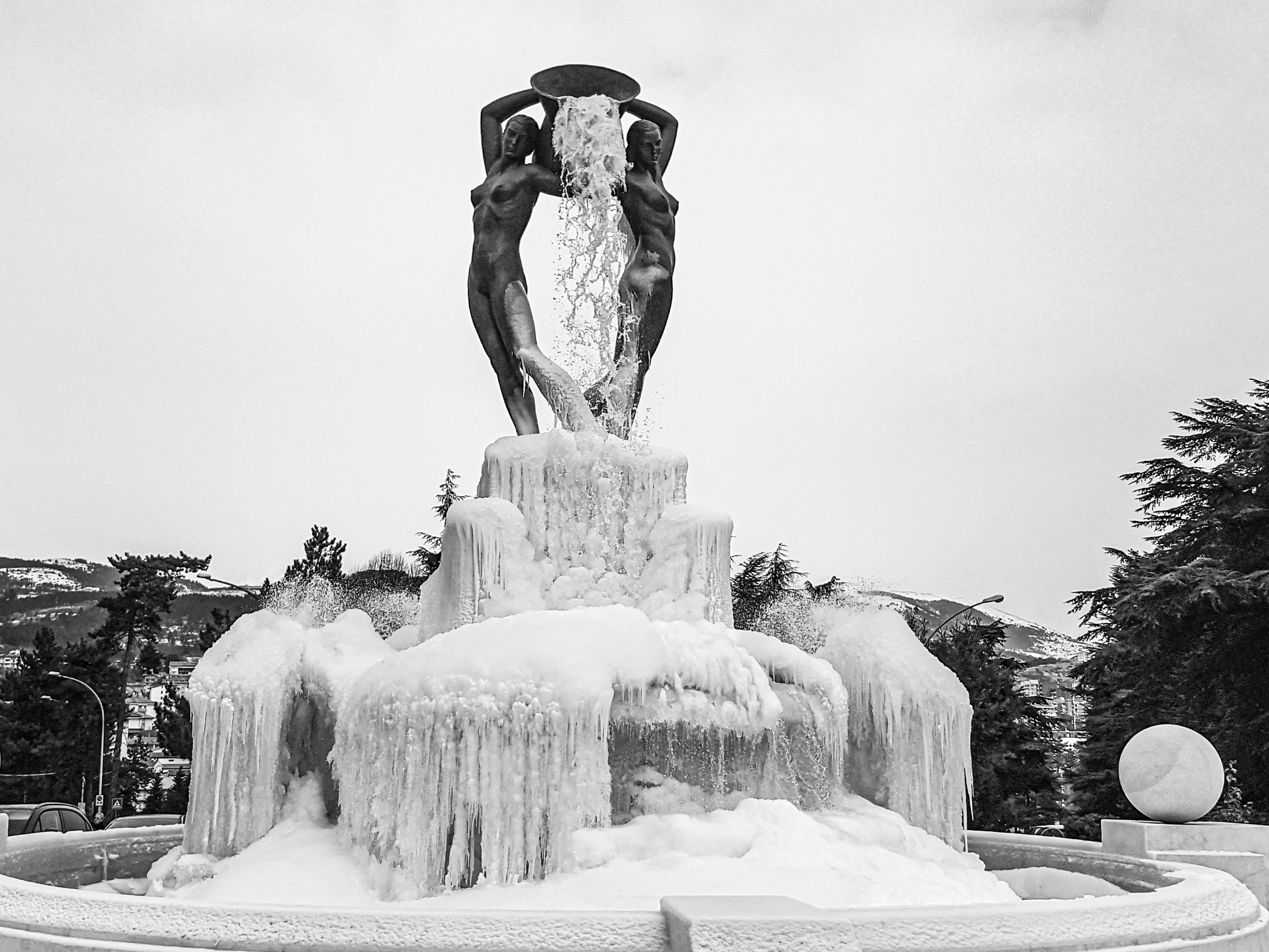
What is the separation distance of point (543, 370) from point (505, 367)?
711mm

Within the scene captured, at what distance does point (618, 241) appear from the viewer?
14.5 metres

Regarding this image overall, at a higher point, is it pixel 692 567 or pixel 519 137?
pixel 519 137

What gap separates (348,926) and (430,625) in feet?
20.8

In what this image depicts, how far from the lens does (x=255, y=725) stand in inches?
394

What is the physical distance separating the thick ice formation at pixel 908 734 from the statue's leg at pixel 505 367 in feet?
15.8

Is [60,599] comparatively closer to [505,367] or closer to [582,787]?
[505,367]

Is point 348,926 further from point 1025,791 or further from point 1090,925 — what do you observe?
point 1025,791

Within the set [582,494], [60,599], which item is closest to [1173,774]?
[582,494]

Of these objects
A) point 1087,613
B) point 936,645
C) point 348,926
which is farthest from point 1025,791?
point 348,926

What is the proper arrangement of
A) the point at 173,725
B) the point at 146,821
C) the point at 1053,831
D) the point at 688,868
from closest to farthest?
the point at 688,868 < the point at 146,821 < the point at 1053,831 < the point at 173,725

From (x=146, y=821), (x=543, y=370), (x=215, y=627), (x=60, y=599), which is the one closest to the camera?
(x=543, y=370)

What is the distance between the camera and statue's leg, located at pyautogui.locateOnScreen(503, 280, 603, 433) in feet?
43.9

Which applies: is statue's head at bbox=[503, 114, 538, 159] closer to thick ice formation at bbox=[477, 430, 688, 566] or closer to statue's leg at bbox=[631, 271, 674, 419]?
statue's leg at bbox=[631, 271, 674, 419]

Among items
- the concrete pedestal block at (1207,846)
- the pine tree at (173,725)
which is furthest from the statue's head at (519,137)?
the pine tree at (173,725)
